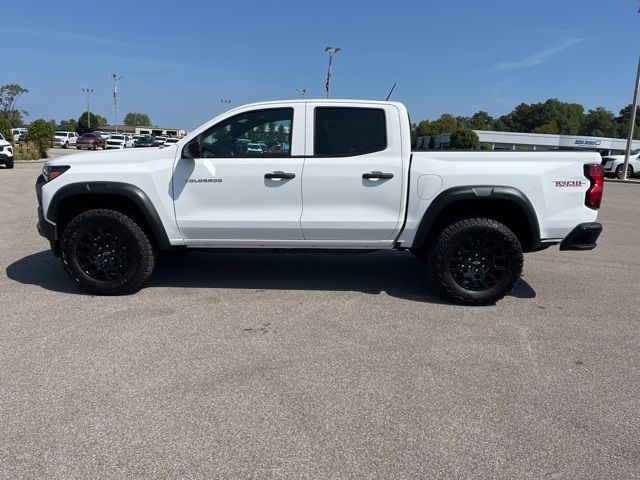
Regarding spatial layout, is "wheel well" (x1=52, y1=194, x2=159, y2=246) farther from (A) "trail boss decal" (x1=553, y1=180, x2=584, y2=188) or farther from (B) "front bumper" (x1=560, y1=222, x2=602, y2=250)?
(B) "front bumper" (x1=560, y1=222, x2=602, y2=250)

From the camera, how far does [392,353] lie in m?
3.95

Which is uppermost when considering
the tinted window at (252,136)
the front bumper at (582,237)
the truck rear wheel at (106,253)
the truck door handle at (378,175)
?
the tinted window at (252,136)

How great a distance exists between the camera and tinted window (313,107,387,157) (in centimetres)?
498

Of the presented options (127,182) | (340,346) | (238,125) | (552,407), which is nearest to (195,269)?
(127,182)

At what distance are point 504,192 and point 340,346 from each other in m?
2.16

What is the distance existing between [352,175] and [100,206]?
257cm

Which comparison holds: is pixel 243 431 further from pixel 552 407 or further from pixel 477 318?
pixel 477 318

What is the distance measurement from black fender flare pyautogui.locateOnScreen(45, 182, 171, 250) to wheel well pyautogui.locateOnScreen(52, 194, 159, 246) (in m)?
0.10

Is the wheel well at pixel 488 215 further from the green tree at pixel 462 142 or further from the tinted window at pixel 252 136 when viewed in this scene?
the tinted window at pixel 252 136

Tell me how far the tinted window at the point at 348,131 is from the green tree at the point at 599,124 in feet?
481

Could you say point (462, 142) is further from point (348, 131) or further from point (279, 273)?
point (348, 131)

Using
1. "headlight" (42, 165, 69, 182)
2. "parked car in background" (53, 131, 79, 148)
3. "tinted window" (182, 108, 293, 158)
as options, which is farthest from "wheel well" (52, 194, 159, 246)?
"parked car in background" (53, 131, 79, 148)

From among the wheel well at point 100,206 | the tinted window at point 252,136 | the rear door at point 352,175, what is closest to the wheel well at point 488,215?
the rear door at point 352,175

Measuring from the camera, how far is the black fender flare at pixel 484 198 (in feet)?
15.8
